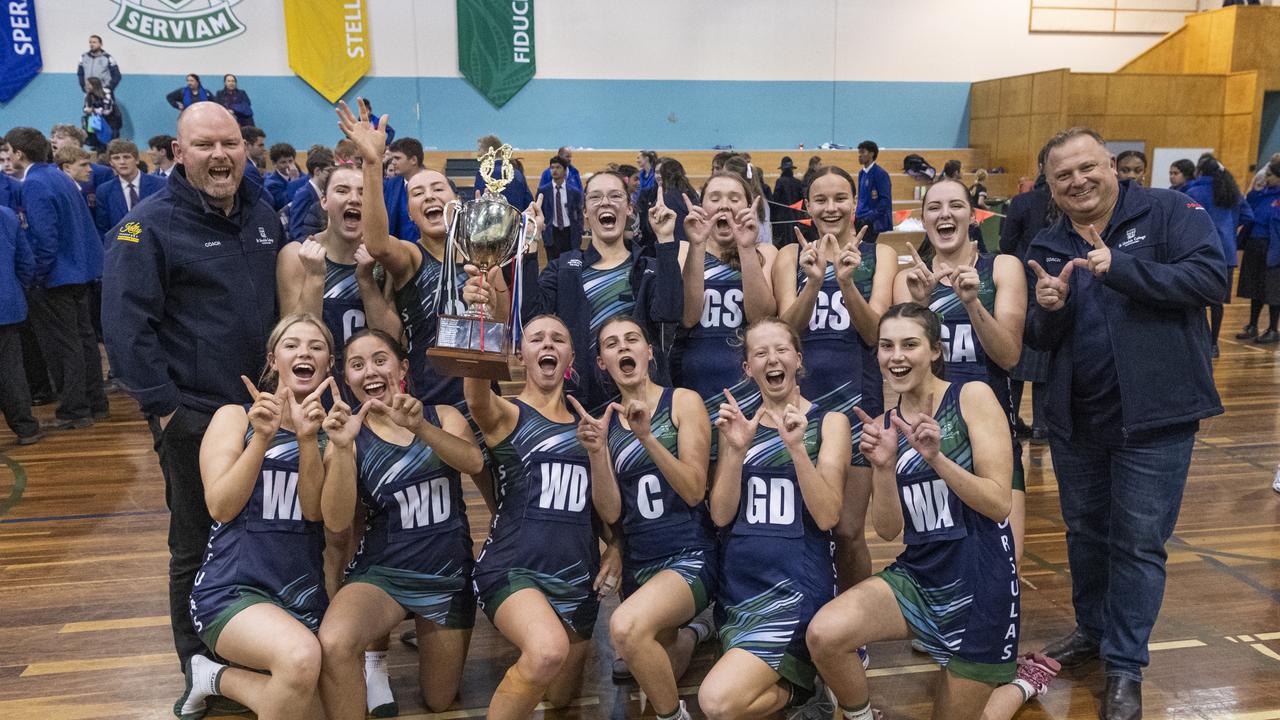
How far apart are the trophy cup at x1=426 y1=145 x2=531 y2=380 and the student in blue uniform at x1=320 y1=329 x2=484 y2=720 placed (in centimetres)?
21

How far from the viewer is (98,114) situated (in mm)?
12500

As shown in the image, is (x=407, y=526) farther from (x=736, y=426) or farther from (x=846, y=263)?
(x=846, y=263)

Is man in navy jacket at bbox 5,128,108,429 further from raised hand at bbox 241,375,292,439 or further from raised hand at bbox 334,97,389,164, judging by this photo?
raised hand at bbox 241,375,292,439

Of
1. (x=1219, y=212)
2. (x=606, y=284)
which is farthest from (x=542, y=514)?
(x=1219, y=212)

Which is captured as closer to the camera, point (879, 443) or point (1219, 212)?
point (879, 443)

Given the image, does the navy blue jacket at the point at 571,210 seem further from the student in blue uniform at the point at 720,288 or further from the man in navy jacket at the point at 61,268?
the student in blue uniform at the point at 720,288

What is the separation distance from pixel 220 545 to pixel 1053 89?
1470cm

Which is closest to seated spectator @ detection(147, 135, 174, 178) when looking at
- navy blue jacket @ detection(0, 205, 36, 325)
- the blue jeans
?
navy blue jacket @ detection(0, 205, 36, 325)

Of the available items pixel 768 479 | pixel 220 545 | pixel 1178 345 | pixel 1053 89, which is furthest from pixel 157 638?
pixel 1053 89

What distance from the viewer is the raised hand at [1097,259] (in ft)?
8.92

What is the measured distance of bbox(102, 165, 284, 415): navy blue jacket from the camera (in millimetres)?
2879

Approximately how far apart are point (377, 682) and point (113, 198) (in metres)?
5.96

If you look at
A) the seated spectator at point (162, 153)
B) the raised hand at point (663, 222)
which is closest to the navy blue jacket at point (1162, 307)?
the raised hand at point (663, 222)

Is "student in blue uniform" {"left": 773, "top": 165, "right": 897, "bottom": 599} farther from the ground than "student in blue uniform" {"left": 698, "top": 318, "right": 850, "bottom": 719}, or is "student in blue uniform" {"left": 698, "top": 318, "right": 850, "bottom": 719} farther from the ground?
"student in blue uniform" {"left": 773, "top": 165, "right": 897, "bottom": 599}
